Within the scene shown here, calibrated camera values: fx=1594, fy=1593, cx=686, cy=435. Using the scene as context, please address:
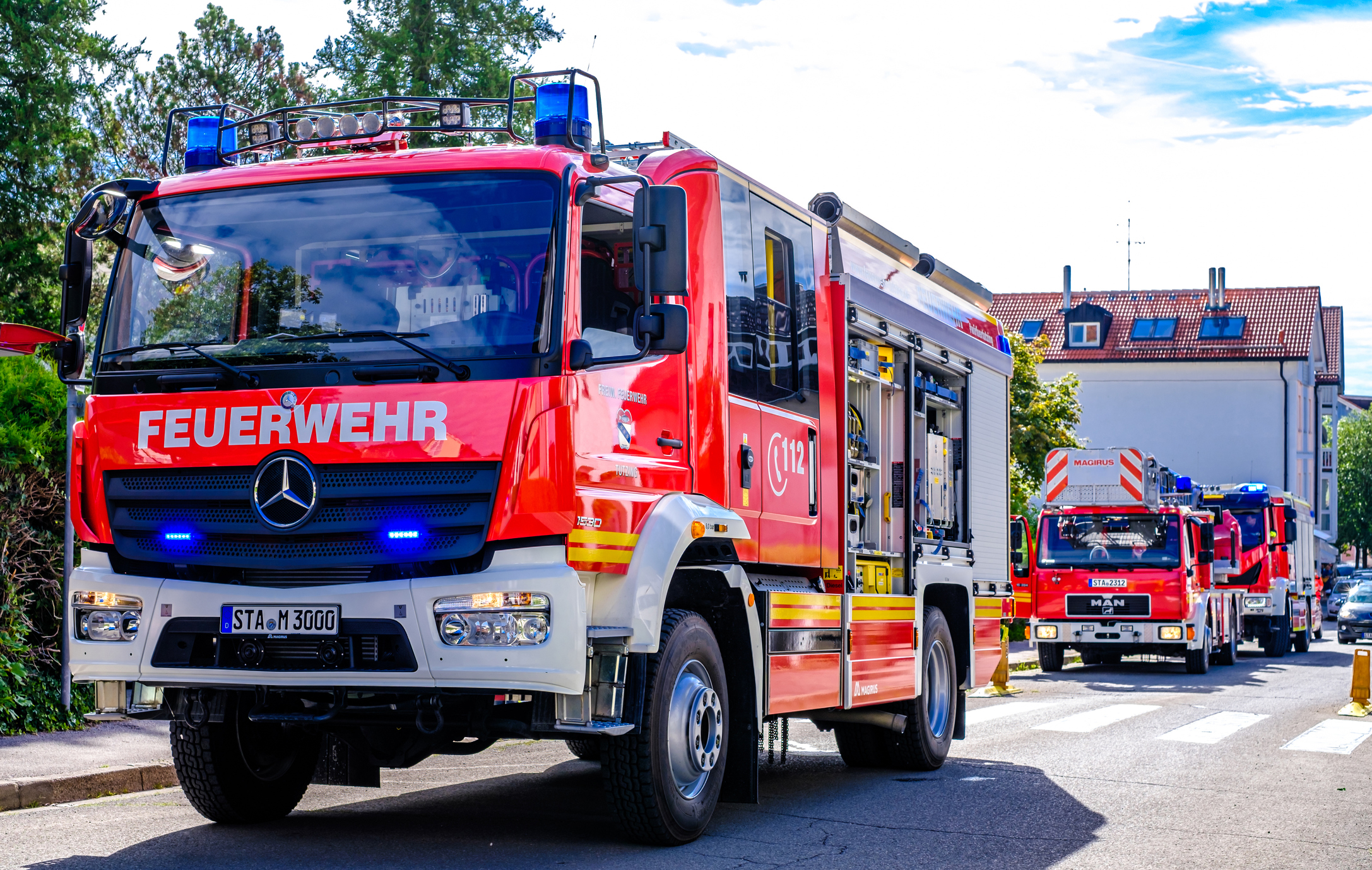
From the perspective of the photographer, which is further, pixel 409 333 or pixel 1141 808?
pixel 1141 808

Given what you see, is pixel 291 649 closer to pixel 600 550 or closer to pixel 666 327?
pixel 600 550

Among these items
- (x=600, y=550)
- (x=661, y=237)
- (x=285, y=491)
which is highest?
(x=661, y=237)

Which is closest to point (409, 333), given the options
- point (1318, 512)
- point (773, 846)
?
point (773, 846)

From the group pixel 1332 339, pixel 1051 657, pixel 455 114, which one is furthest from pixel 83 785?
pixel 1332 339

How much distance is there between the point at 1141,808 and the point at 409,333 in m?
5.17

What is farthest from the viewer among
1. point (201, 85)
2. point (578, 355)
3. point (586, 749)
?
point (201, 85)

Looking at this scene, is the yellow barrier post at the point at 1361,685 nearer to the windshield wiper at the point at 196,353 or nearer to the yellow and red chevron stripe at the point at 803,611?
the yellow and red chevron stripe at the point at 803,611

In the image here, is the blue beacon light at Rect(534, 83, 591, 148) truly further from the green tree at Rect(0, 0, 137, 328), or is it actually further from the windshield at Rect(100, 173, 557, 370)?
the green tree at Rect(0, 0, 137, 328)

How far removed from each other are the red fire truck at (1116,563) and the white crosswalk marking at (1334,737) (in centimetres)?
700

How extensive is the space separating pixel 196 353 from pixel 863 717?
4.91 meters

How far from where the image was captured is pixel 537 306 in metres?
6.43

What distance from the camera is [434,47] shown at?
2870cm

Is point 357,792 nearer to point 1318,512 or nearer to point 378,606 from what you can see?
point 378,606

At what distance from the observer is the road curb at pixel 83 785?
8.59 m
